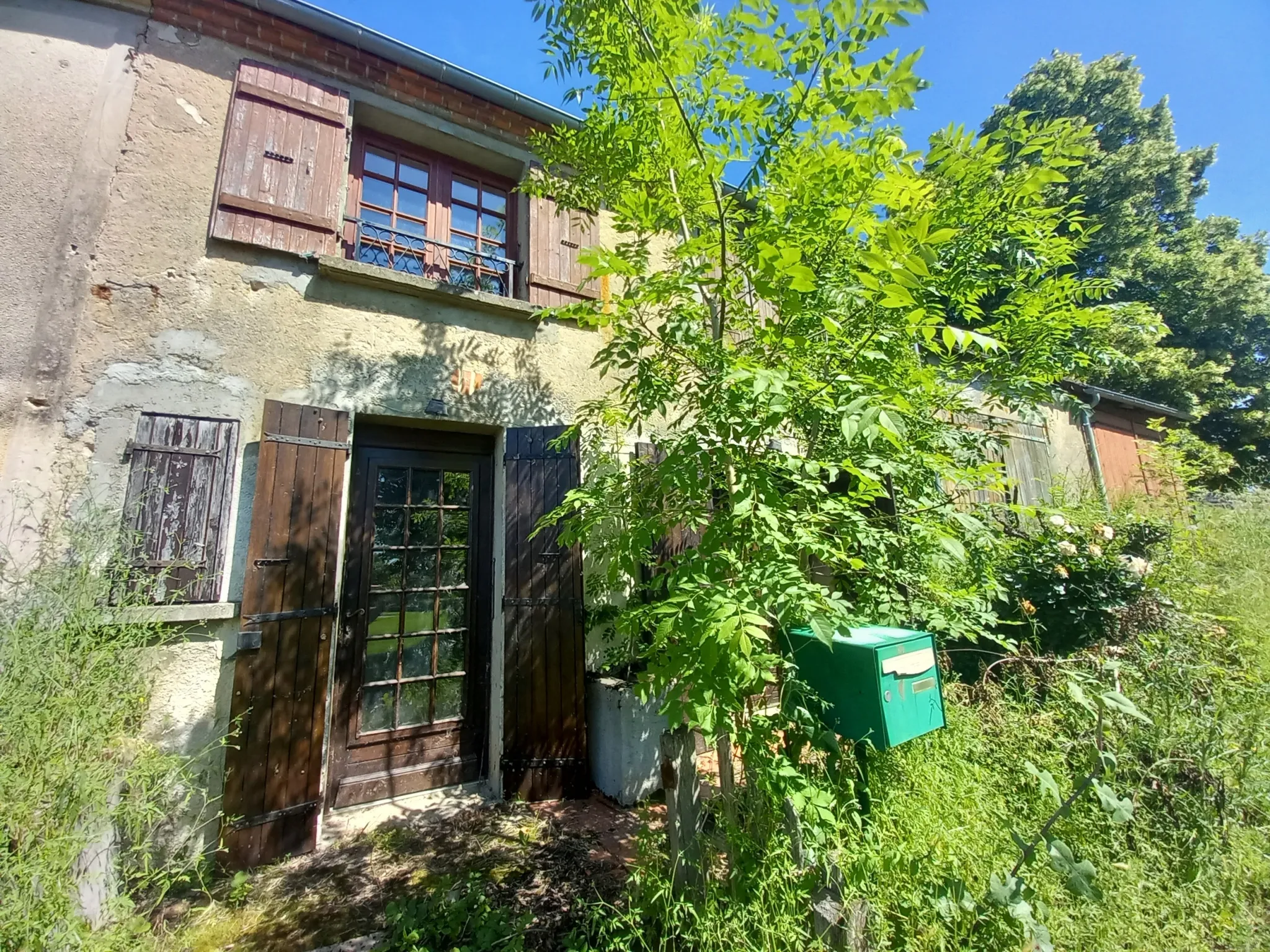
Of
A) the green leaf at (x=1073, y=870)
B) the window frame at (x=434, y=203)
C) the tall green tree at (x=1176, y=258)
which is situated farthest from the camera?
the tall green tree at (x=1176, y=258)

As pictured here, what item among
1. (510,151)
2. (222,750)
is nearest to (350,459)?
(222,750)

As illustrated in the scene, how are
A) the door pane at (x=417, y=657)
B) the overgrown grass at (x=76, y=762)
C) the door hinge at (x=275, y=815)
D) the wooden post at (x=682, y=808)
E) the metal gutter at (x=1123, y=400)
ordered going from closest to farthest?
the overgrown grass at (x=76, y=762) → the wooden post at (x=682, y=808) → the door hinge at (x=275, y=815) → the door pane at (x=417, y=657) → the metal gutter at (x=1123, y=400)

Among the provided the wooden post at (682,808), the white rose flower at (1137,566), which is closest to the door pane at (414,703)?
the wooden post at (682,808)

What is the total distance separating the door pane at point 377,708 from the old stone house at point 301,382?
0.04 ft

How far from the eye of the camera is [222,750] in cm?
260

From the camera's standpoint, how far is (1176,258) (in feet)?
45.6

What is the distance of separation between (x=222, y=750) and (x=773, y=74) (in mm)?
4149

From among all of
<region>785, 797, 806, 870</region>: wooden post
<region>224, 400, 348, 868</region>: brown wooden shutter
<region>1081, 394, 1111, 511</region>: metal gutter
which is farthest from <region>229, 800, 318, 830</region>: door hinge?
<region>1081, 394, 1111, 511</region>: metal gutter

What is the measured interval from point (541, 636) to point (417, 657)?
0.87 meters

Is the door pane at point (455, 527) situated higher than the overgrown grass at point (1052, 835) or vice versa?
the door pane at point (455, 527)

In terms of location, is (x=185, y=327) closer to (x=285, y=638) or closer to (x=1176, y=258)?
(x=285, y=638)

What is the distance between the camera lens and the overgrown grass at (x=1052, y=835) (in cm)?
156

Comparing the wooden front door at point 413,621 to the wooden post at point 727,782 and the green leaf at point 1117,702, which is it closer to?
the wooden post at point 727,782

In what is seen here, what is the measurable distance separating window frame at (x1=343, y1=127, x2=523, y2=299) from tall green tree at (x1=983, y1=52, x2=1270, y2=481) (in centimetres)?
1554
